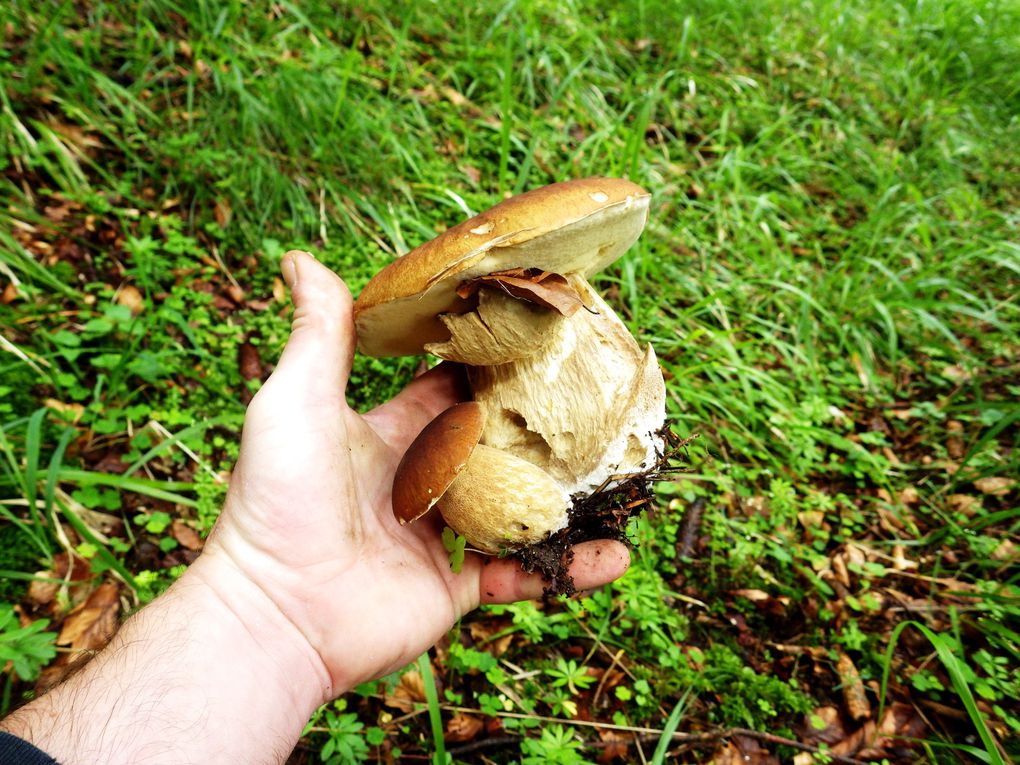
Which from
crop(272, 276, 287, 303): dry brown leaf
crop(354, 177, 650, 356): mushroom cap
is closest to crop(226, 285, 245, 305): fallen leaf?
crop(272, 276, 287, 303): dry brown leaf

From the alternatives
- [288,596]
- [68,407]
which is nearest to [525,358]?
[288,596]

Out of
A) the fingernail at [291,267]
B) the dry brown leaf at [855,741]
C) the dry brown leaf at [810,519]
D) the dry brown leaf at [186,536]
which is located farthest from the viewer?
the dry brown leaf at [810,519]

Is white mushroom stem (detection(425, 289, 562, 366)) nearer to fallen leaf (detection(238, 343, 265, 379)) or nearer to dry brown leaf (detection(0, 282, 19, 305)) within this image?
fallen leaf (detection(238, 343, 265, 379))

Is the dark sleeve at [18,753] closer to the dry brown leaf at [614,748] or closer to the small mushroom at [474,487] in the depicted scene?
the small mushroom at [474,487]

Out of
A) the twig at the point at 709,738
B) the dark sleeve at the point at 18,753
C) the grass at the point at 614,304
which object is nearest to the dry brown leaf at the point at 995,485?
the grass at the point at 614,304

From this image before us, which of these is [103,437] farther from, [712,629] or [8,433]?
[712,629]

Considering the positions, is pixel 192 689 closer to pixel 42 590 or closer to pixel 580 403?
pixel 42 590
